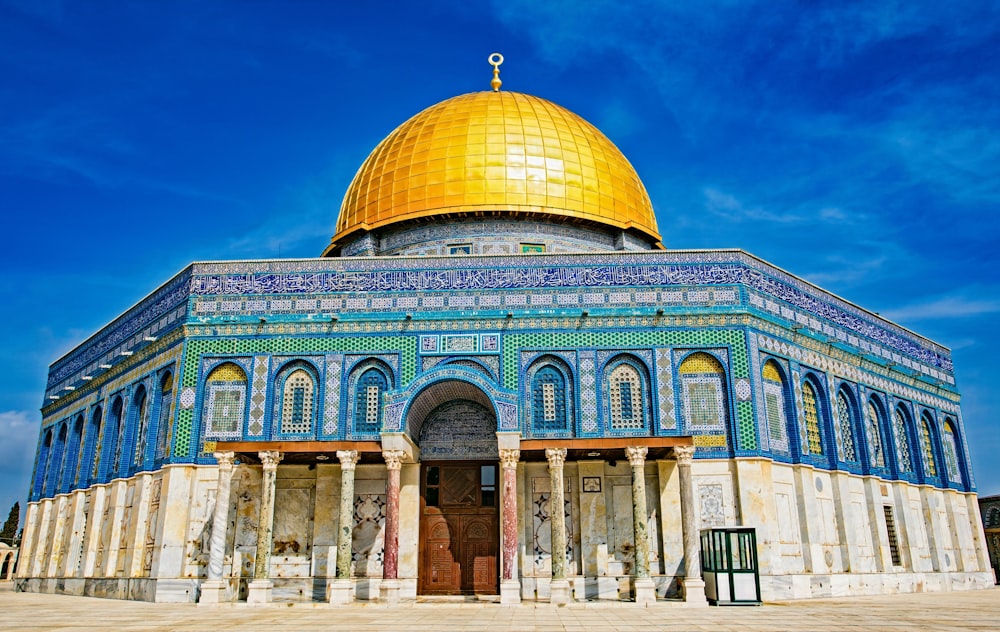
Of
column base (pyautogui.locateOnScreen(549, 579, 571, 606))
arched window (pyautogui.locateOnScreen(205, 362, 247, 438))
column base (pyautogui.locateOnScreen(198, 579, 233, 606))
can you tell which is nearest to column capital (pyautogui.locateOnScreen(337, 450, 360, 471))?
arched window (pyautogui.locateOnScreen(205, 362, 247, 438))

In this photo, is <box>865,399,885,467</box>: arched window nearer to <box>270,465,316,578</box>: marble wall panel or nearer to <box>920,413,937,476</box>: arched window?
<box>920,413,937,476</box>: arched window

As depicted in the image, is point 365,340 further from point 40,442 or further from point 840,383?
point 40,442

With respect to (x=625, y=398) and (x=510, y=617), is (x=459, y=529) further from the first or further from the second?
(x=510, y=617)

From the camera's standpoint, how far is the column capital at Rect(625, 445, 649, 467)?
51.1 ft

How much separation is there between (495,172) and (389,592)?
11.1m

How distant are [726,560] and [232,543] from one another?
940 centimetres

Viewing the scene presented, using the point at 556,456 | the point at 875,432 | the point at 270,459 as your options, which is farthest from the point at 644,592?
the point at 875,432

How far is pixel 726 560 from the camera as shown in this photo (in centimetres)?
1530

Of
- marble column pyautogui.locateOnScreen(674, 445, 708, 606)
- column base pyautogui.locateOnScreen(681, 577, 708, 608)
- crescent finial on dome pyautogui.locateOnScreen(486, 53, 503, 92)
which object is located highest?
crescent finial on dome pyautogui.locateOnScreen(486, 53, 503, 92)

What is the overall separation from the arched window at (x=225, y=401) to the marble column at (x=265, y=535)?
1.68 metres

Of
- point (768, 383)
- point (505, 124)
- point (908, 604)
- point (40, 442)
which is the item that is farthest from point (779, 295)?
point (40, 442)

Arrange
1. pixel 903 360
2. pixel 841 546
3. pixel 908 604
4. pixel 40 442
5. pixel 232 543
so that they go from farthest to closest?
pixel 40 442, pixel 903 360, pixel 841 546, pixel 232 543, pixel 908 604

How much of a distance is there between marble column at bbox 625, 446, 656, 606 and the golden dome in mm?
7919

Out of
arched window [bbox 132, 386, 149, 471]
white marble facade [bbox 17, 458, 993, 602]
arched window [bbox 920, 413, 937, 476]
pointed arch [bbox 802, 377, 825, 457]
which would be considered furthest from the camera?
arched window [bbox 920, 413, 937, 476]
